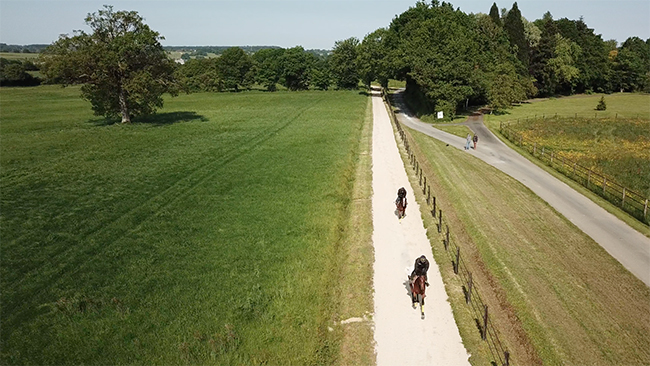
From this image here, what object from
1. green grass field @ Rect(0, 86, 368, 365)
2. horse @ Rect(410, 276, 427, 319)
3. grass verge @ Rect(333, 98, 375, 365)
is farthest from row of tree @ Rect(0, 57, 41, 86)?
horse @ Rect(410, 276, 427, 319)

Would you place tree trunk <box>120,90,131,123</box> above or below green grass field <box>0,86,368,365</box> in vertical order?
above

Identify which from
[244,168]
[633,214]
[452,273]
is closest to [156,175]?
[244,168]

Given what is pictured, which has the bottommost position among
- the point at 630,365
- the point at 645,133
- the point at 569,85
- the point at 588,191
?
the point at 630,365

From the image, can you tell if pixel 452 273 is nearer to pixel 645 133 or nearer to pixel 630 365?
pixel 630 365

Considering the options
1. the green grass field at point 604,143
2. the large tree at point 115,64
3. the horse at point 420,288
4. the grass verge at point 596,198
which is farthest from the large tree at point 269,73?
the horse at point 420,288

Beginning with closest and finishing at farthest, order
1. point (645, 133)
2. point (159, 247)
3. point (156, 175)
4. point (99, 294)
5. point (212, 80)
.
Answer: point (99, 294)
point (159, 247)
point (156, 175)
point (645, 133)
point (212, 80)

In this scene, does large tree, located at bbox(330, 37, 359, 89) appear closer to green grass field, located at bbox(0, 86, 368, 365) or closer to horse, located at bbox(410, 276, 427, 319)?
green grass field, located at bbox(0, 86, 368, 365)

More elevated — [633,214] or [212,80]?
[212,80]

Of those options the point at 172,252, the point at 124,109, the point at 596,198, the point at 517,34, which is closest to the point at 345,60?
the point at 517,34
